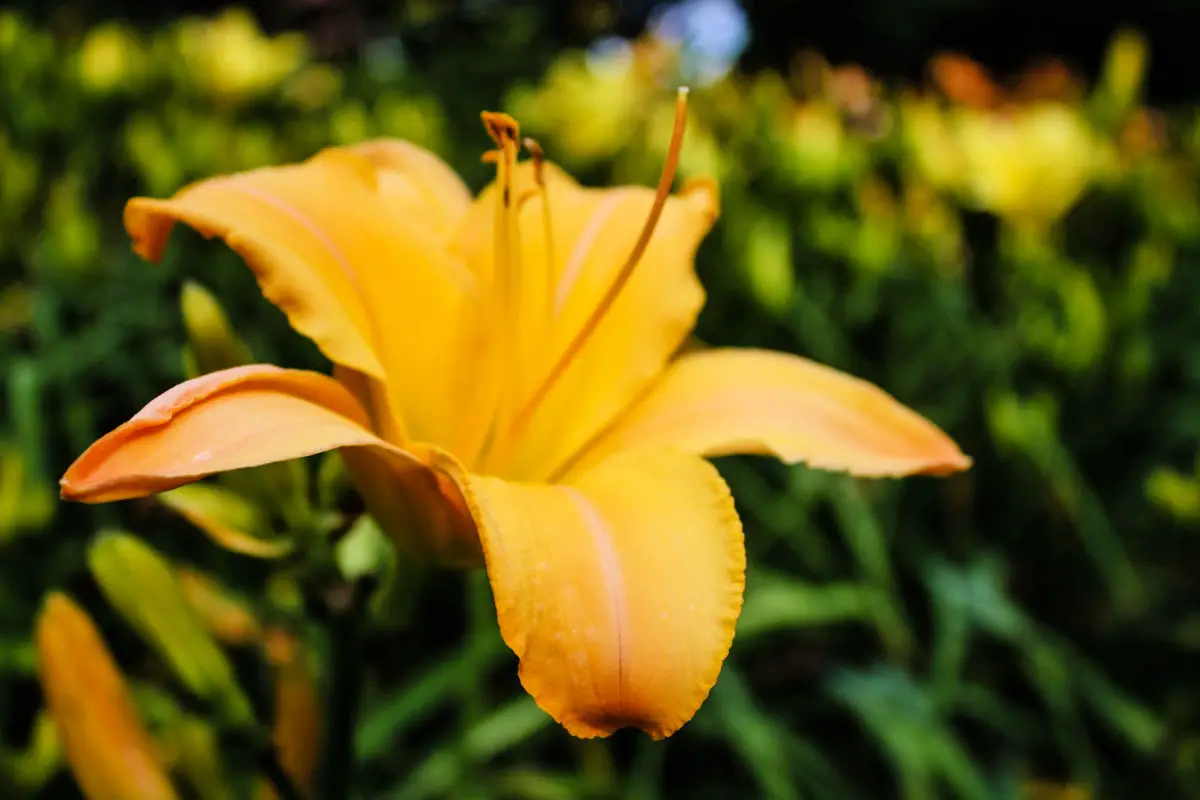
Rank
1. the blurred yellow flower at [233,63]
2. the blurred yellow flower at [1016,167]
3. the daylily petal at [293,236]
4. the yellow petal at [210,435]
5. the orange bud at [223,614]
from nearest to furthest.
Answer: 1. the yellow petal at [210,435]
2. the daylily petal at [293,236]
3. the orange bud at [223,614]
4. the blurred yellow flower at [1016,167]
5. the blurred yellow flower at [233,63]

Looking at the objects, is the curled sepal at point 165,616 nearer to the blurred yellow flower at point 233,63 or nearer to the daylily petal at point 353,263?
the daylily petal at point 353,263

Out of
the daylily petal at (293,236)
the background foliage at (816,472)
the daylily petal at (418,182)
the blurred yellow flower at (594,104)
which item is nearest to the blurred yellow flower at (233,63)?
the background foliage at (816,472)

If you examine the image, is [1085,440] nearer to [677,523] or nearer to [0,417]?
[677,523]

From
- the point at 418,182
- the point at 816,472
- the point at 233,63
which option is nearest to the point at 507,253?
the point at 418,182

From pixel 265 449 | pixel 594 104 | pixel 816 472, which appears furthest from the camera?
pixel 594 104

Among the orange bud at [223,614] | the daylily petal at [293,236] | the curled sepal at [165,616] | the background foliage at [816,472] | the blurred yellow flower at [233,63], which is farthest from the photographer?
the blurred yellow flower at [233,63]

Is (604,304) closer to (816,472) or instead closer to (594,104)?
(816,472)

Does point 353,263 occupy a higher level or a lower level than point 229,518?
higher
